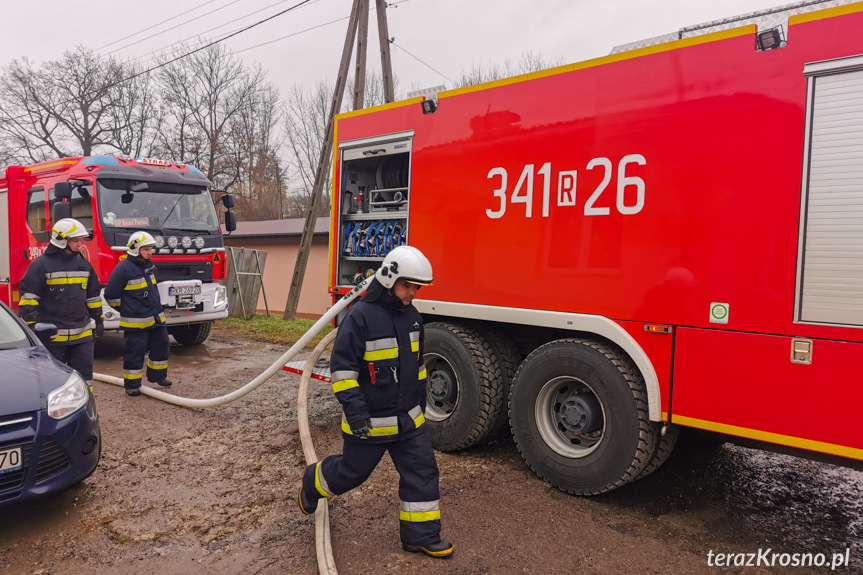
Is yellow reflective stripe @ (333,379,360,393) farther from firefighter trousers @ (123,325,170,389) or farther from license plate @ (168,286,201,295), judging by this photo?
license plate @ (168,286,201,295)

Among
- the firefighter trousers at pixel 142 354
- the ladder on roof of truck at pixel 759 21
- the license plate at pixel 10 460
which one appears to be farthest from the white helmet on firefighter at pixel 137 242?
the ladder on roof of truck at pixel 759 21

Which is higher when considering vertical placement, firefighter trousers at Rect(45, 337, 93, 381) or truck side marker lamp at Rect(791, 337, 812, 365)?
truck side marker lamp at Rect(791, 337, 812, 365)

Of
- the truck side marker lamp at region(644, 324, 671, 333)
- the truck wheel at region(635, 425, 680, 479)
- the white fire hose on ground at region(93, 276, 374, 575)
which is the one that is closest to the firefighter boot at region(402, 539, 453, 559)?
the white fire hose on ground at region(93, 276, 374, 575)

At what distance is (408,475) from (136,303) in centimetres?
455

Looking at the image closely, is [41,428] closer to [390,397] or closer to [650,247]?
[390,397]

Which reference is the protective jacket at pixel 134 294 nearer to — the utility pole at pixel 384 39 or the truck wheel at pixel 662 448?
the truck wheel at pixel 662 448

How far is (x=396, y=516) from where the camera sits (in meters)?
3.59

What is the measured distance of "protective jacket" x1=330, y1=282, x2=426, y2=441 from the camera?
9.84ft

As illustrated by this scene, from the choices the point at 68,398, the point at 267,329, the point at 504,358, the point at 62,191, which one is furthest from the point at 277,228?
the point at 68,398

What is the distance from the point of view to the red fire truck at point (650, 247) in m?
2.98

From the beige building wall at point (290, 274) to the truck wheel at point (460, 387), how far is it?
10926 millimetres

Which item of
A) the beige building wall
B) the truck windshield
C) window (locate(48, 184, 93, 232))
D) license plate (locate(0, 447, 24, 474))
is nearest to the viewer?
license plate (locate(0, 447, 24, 474))

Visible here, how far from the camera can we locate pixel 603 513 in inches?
144

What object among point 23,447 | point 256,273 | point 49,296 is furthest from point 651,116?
point 256,273
